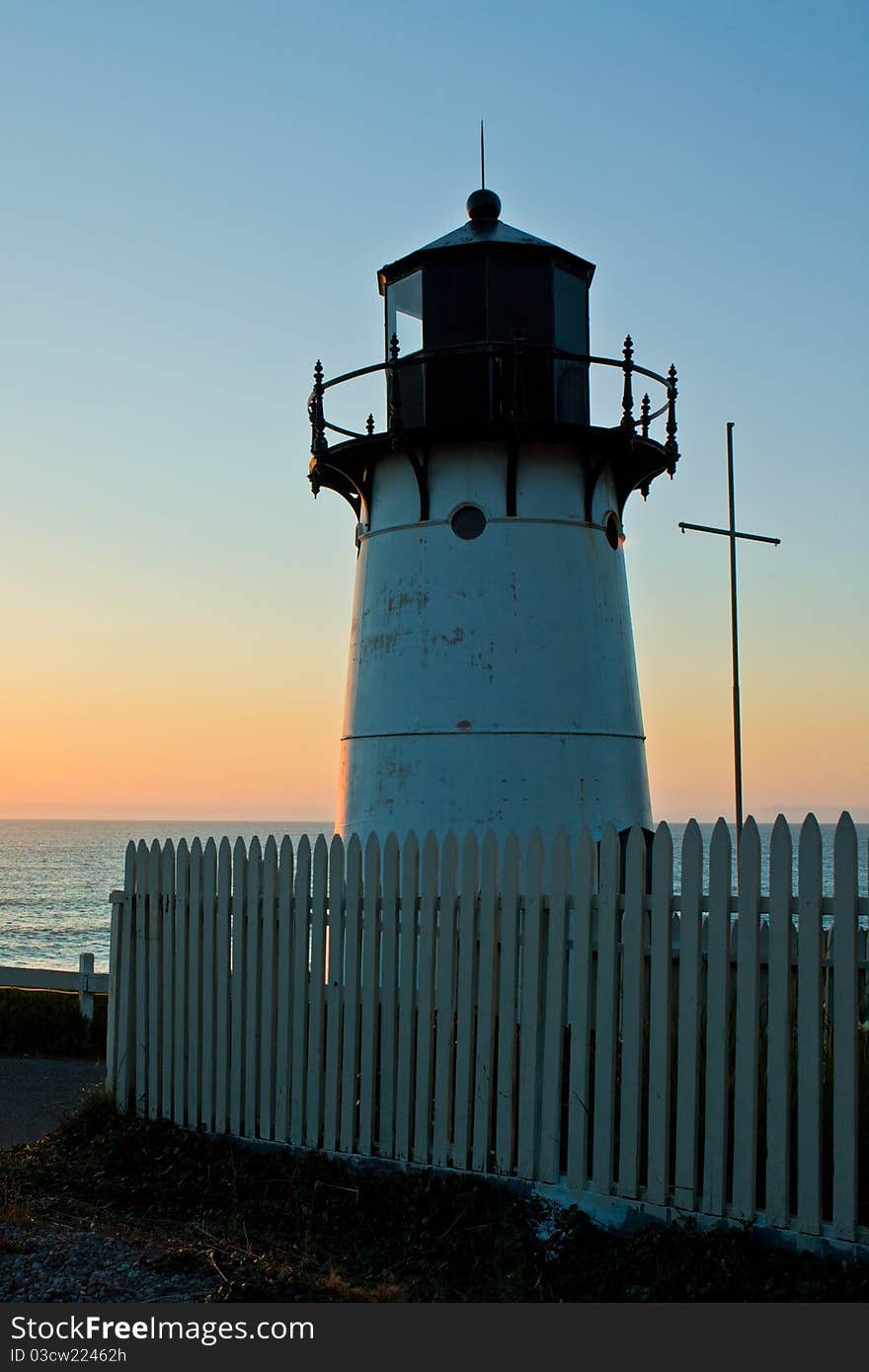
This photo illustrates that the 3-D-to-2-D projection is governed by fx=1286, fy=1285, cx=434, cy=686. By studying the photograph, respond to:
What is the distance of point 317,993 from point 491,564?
4640mm

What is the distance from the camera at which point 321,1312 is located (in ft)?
18.5

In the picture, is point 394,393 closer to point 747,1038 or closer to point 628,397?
point 628,397

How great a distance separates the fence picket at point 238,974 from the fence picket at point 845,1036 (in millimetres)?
4366

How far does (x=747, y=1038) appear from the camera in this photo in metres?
6.72

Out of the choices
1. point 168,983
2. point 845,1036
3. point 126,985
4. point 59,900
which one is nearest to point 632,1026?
point 845,1036

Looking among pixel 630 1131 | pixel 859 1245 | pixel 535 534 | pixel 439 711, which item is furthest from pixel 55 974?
pixel 859 1245

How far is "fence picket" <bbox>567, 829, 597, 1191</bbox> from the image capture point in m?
7.33

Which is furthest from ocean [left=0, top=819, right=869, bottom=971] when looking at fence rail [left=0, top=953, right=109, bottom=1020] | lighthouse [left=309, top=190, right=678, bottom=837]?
lighthouse [left=309, top=190, right=678, bottom=837]

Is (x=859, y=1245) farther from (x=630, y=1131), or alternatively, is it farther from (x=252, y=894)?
(x=252, y=894)

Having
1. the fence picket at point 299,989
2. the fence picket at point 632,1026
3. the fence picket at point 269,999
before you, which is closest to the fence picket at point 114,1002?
the fence picket at point 269,999

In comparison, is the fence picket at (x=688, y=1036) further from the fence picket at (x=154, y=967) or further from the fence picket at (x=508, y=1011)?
the fence picket at (x=154, y=967)

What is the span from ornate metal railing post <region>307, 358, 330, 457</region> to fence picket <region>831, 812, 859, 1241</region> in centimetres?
774

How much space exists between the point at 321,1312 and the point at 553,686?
6807 millimetres

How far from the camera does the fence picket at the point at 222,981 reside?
9227mm
